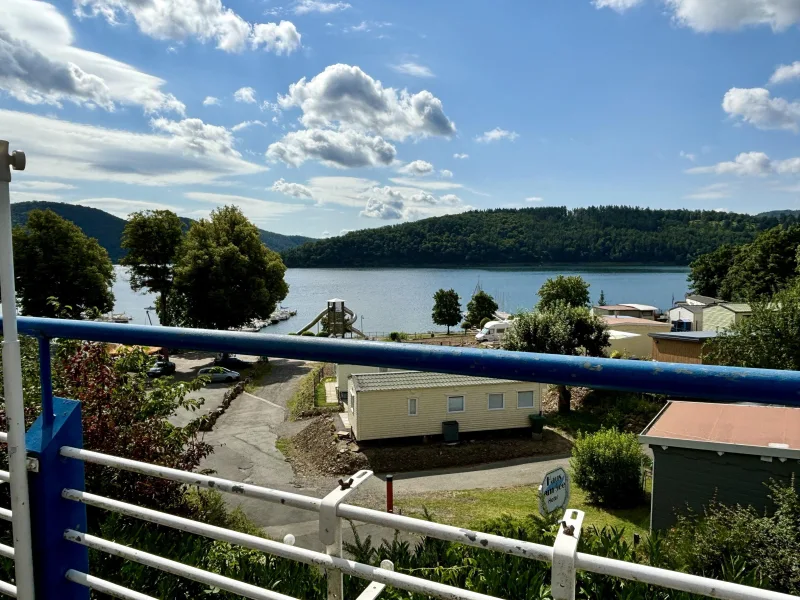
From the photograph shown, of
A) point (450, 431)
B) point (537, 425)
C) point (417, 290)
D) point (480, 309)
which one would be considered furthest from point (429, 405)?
point (417, 290)

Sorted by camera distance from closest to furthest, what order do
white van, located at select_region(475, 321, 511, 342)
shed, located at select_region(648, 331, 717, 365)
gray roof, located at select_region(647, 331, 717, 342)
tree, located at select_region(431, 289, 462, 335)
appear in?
gray roof, located at select_region(647, 331, 717, 342) → shed, located at select_region(648, 331, 717, 365) → white van, located at select_region(475, 321, 511, 342) → tree, located at select_region(431, 289, 462, 335)

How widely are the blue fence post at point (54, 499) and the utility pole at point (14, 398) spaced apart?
0.02 meters

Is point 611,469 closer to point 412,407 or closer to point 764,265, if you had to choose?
point 412,407

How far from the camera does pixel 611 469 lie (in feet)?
40.4

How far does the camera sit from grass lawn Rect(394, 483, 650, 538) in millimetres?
11711

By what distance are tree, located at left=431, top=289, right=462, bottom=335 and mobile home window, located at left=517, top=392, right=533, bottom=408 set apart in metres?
30.1

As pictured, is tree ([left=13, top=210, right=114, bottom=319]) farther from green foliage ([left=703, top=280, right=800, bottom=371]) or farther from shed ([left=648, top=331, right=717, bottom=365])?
green foliage ([left=703, top=280, right=800, bottom=371])

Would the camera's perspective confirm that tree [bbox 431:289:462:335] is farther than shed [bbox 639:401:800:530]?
Yes

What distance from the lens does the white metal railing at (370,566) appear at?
756 millimetres

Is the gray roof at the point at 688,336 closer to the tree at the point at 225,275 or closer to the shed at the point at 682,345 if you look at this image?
the shed at the point at 682,345

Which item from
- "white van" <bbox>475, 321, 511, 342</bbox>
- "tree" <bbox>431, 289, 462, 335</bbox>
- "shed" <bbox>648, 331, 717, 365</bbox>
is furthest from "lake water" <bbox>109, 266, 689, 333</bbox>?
"shed" <bbox>648, 331, 717, 365</bbox>

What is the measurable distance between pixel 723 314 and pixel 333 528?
100 feet

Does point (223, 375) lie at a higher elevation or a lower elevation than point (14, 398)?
lower

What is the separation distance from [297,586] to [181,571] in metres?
1.58
